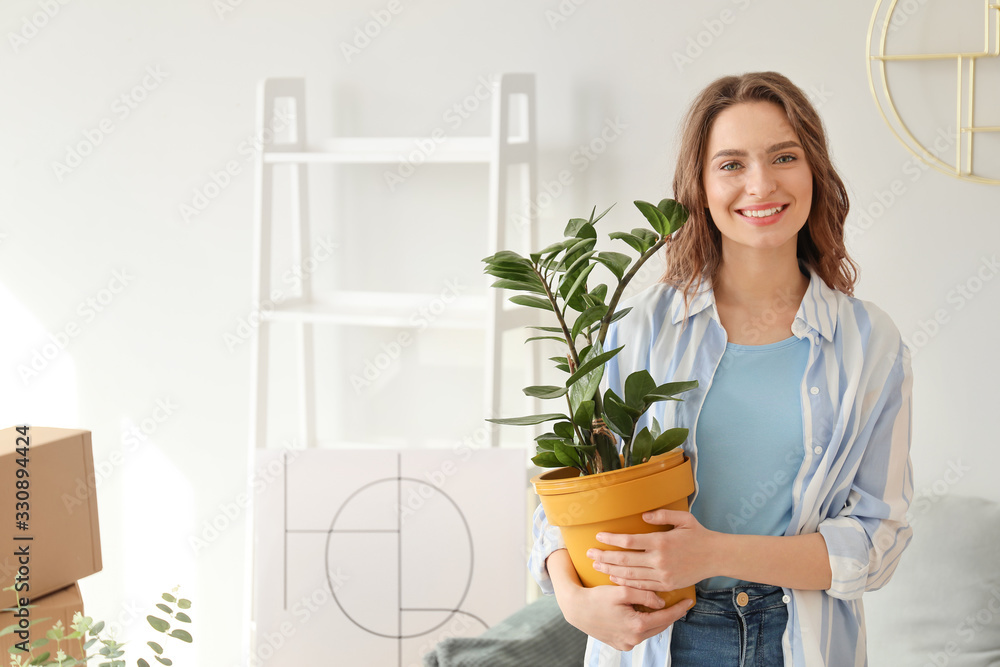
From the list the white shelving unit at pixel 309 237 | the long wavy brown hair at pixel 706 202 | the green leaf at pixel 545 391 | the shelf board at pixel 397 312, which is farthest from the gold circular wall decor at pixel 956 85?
the green leaf at pixel 545 391

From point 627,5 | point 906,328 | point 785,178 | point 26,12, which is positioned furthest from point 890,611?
point 26,12

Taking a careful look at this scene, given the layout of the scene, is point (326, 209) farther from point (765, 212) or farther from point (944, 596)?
point (944, 596)

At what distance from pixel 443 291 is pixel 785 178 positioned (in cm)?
113

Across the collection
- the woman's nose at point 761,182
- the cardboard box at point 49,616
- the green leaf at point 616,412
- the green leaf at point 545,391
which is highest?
the woman's nose at point 761,182

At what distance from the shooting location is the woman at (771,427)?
1.09 meters

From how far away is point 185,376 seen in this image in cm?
236

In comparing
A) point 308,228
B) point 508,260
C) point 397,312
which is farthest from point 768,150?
point 308,228

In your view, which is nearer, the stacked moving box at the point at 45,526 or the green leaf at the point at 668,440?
the green leaf at the point at 668,440

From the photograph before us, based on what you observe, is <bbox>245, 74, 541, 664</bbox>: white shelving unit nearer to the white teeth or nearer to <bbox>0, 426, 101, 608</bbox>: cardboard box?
<bbox>0, 426, 101, 608</bbox>: cardboard box

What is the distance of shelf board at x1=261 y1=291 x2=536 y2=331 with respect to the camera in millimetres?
1923

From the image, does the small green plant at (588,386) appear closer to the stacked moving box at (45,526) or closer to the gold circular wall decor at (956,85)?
the stacked moving box at (45,526)

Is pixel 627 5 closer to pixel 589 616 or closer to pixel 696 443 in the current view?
pixel 696 443

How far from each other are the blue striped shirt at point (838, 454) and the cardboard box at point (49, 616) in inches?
27.3

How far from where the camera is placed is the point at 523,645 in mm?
1530
